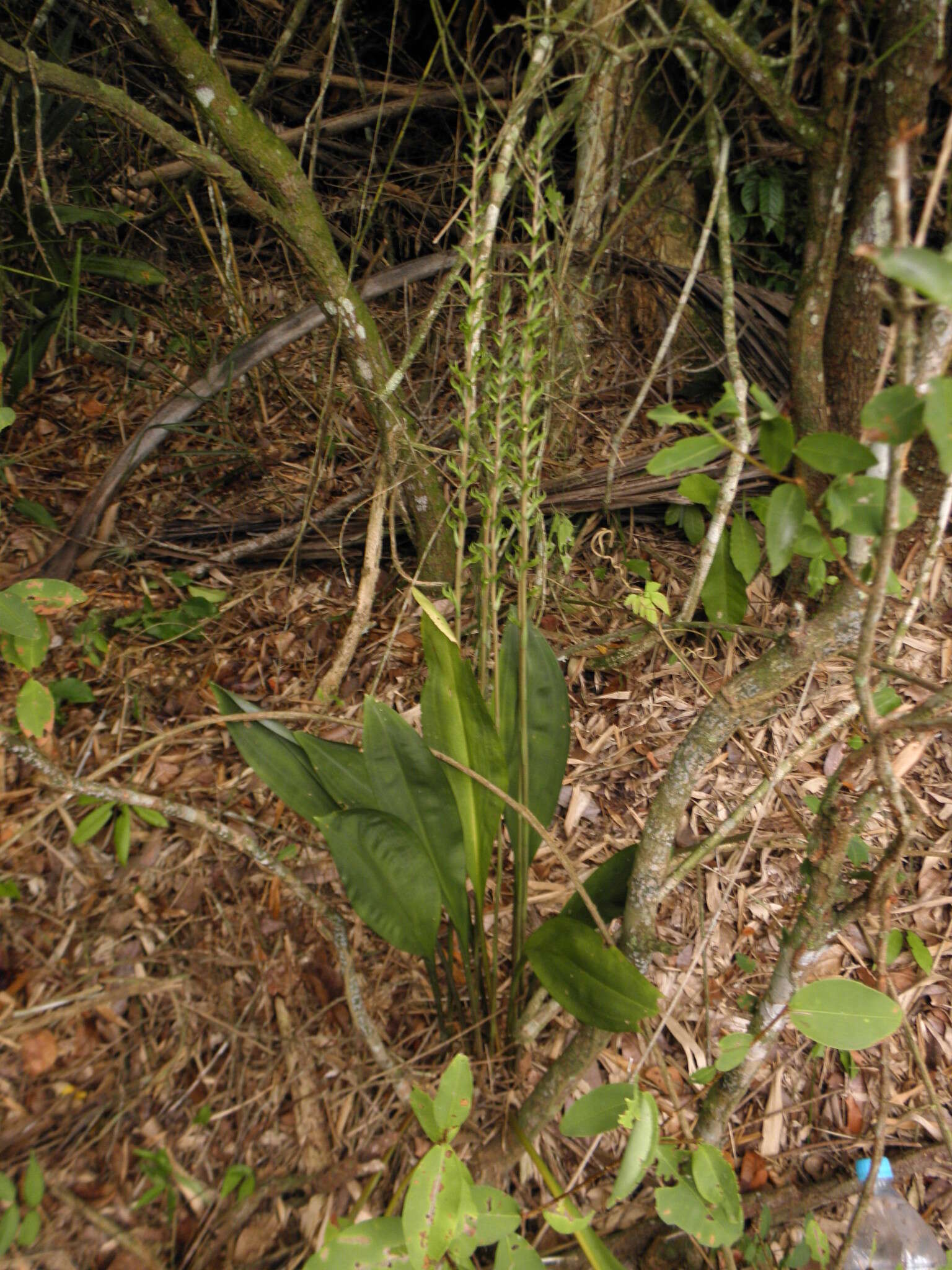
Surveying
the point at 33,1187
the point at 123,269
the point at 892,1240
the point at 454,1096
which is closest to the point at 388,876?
the point at 454,1096

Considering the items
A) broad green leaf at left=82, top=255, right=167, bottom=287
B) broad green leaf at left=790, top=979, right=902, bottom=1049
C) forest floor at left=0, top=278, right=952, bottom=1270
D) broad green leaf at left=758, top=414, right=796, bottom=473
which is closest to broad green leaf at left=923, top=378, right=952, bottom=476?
broad green leaf at left=758, top=414, right=796, bottom=473

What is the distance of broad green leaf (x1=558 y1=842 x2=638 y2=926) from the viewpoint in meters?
0.94

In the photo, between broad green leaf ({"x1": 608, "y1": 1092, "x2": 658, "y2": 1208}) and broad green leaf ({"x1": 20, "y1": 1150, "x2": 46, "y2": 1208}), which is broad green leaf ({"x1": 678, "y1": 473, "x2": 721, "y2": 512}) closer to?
broad green leaf ({"x1": 608, "y1": 1092, "x2": 658, "y2": 1208})

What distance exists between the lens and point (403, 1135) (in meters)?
1.02

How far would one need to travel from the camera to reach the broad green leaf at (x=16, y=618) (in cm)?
89

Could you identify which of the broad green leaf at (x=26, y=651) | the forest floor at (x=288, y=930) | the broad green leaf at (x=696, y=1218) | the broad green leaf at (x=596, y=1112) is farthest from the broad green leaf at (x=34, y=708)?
the broad green leaf at (x=696, y=1218)

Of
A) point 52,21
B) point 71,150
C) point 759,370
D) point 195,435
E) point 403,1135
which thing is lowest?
point 403,1135

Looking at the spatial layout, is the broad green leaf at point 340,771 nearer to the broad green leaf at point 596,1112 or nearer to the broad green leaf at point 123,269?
the broad green leaf at point 596,1112

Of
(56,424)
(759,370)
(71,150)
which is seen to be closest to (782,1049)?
(759,370)

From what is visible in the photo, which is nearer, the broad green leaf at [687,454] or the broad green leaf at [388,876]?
the broad green leaf at [687,454]

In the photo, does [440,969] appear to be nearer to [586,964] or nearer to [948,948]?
[586,964]

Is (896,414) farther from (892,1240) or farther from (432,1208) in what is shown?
(892,1240)

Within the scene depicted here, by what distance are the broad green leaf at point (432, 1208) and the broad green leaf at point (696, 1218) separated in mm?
198

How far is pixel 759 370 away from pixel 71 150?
1.80 m
